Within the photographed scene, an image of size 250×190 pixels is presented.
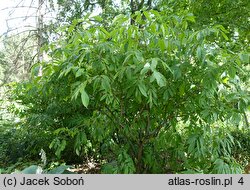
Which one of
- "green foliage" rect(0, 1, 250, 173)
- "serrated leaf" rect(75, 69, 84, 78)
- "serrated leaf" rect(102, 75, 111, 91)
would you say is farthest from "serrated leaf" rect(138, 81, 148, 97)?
"serrated leaf" rect(75, 69, 84, 78)

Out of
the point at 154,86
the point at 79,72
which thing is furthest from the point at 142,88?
the point at 79,72

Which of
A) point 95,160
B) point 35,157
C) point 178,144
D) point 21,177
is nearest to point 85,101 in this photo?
point 21,177

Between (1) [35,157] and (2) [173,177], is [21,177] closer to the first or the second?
(2) [173,177]

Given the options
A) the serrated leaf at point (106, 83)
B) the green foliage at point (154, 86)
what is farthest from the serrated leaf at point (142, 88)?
the serrated leaf at point (106, 83)

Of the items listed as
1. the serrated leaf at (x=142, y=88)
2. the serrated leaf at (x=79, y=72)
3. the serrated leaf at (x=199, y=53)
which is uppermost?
the serrated leaf at (x=199, y=53)

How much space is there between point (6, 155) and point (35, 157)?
20.7 inches

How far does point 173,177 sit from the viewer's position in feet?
6.27

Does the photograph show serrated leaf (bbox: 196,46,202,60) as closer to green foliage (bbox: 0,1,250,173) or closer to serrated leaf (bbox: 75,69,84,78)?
green foliage (bbox: 0,1,250,173)

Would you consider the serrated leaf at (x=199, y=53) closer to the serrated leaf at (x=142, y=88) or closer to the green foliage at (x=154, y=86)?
the green foliage at (x=154, y=86)

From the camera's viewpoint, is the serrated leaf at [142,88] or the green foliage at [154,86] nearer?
the serrated leaf at [142,88]

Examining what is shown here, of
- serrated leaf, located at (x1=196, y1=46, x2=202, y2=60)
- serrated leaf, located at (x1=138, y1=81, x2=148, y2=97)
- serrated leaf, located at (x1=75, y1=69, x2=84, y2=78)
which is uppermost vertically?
serrated leaf, located at (x1=196, y1=46, x2=202, y2=60)

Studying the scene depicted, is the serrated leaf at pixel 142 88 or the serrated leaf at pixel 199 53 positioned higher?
the serrated leaf at pixel 199 53

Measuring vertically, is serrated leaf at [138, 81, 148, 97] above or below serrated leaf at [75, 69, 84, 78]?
below

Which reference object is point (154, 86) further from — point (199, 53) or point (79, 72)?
point (79, 72)
